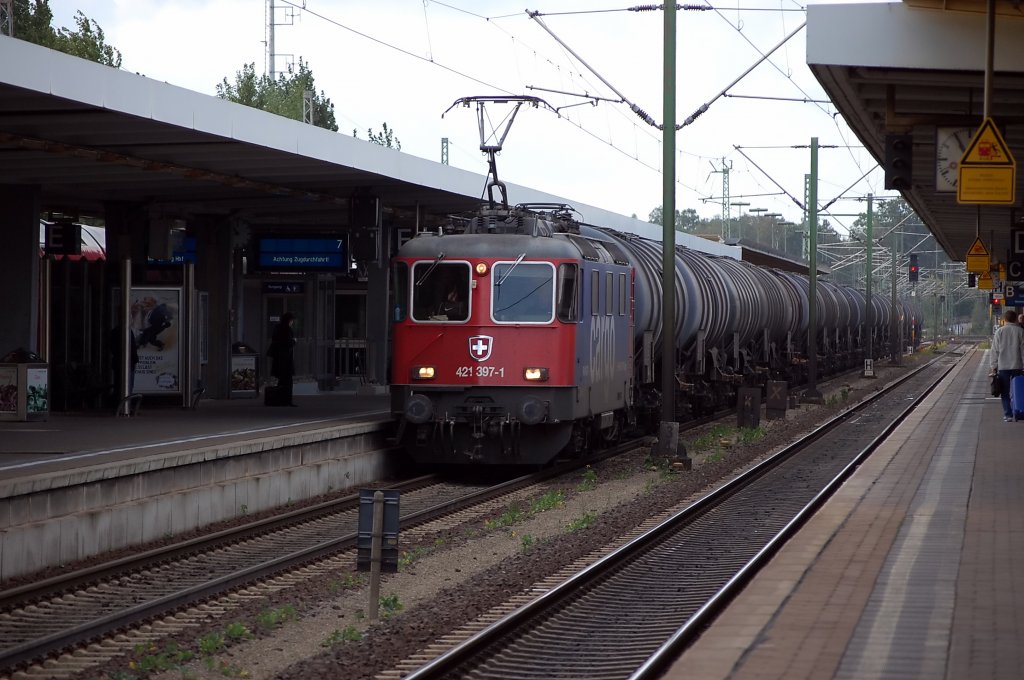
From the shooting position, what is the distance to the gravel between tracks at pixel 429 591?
26.7 ft

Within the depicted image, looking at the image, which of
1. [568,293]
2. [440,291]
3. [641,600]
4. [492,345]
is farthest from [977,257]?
[641,600]

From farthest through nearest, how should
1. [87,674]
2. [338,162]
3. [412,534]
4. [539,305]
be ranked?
[338,162], [539,305], [412,534], [87,674]

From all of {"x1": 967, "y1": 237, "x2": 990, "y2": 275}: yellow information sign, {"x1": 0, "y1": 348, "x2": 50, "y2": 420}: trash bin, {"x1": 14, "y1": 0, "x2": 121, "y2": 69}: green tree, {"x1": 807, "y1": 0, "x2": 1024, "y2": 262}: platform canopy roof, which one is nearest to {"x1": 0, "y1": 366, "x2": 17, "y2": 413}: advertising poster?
{"x1": 0, "y1": 348, "x2": 50, "y2": 420}: trash bin

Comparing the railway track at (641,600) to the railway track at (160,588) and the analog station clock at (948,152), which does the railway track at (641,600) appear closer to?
the railway track at (160,588)

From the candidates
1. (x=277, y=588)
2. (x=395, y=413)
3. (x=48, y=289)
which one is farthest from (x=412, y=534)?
(x=48, y=289)

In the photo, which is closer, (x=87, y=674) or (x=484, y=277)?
(x=87, y=674)

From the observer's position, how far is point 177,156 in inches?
679

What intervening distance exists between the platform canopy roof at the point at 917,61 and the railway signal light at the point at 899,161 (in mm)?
256

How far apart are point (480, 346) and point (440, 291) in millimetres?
903

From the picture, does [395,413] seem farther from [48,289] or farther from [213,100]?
[48,289]

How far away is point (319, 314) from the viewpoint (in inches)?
1160

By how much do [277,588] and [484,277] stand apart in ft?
22.7

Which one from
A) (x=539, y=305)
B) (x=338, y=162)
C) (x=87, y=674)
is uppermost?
(x=338, y=162)

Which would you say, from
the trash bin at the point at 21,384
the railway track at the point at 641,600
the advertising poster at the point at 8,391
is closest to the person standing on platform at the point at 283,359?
the trash bin at the point at 21,384
